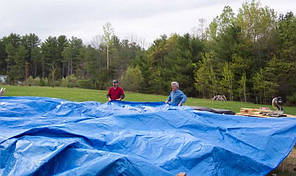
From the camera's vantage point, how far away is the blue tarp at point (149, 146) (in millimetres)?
2117

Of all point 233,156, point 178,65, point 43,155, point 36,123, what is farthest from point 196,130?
point 178,65

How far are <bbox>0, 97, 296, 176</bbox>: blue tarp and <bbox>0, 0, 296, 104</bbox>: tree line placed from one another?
19342mm

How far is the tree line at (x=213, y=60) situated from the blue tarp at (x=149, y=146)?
1934 cm

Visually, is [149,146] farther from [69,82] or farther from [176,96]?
[69,82]

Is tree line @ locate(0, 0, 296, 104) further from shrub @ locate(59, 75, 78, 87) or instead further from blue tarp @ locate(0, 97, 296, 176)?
blue tarp @ locate(0, 97, 296, 176)

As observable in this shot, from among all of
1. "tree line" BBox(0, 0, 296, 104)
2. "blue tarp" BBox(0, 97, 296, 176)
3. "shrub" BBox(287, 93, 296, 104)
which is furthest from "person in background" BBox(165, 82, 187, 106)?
"shrub" BBox(287, 93, 296, 104)

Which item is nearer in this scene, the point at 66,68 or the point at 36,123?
the point at 36,123

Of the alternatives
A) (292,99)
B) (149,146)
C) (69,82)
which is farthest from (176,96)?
(69,82)

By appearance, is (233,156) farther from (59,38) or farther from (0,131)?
(59,38)

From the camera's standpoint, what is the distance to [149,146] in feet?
9.04

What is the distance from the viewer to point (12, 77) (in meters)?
48.2

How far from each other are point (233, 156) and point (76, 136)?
174 cm

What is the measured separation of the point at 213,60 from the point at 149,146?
24.2 meters

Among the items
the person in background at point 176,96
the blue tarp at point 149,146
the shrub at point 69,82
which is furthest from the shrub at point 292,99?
the shrub at point 69,82
